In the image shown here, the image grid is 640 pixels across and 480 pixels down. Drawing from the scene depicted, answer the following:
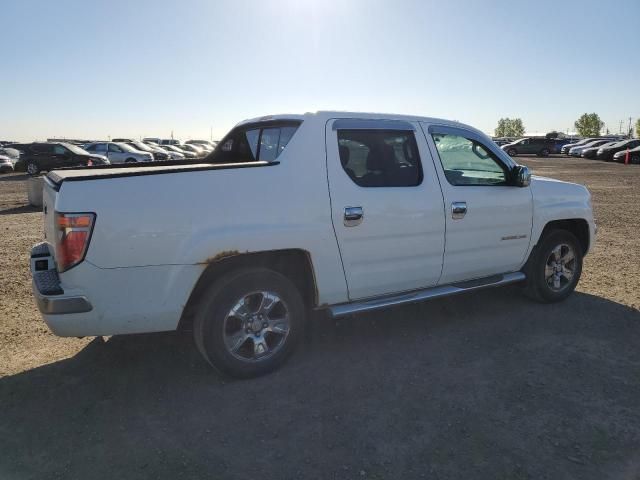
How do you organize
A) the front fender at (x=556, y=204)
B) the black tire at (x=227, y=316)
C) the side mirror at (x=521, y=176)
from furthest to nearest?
1. the front fender at (x=556, y=204)
2. the side mirror at (x=521, y=176)
3. the black tire at (x=227, y=316)

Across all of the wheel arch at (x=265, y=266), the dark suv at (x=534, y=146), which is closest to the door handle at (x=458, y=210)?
the wheel arch at (x=265, y=266)

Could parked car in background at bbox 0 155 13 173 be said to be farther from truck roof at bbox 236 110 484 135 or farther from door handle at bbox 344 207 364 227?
door handle at bbox 344 207 364 227

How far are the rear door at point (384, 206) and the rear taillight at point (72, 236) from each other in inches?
64.2

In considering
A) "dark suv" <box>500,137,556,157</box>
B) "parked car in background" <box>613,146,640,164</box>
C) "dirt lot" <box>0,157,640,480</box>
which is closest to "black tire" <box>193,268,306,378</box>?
"dirt lot" <box>0,157,640,480</box>

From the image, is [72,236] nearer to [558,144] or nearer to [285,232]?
[285,232]

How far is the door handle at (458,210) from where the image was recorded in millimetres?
4105

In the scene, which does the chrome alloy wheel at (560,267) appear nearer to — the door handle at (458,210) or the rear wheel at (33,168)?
the door handle at (458,210)

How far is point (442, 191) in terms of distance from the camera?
13.4 feet

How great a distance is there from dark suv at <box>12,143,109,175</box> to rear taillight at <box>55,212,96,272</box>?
20897 millimetres

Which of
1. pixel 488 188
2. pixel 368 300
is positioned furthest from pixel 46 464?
pixel 488 188

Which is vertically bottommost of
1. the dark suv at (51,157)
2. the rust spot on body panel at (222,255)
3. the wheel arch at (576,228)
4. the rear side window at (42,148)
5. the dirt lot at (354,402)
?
the dirt lot at (354,402)

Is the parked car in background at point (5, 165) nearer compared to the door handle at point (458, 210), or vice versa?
the door handle at point (458, 210)

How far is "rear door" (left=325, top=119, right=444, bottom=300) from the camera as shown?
11.9ft

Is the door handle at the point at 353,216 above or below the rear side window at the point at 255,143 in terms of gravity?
below
